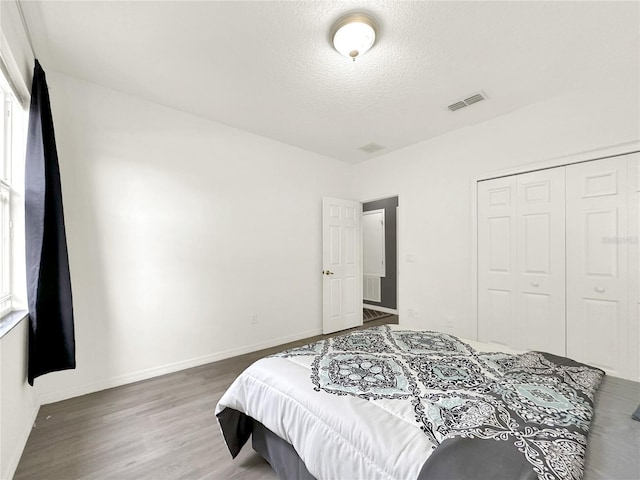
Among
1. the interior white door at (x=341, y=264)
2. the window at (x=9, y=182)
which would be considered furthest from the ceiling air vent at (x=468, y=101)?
the window at (x=9, y=182)

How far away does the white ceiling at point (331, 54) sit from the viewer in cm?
179

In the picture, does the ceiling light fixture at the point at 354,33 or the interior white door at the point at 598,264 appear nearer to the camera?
the ceiling light fixture at the point at 354,33

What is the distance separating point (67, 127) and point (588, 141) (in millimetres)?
4676

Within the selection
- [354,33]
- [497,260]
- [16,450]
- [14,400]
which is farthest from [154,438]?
[497,260]

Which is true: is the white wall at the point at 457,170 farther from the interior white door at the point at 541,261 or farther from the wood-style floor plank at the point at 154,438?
the wood-style floor plank at the point at 154,438

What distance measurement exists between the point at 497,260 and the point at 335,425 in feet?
9.37

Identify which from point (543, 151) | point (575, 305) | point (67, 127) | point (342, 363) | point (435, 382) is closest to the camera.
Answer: point (435, 382)

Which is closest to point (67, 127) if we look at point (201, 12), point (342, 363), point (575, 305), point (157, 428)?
point (201, 12)

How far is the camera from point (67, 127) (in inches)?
97.3

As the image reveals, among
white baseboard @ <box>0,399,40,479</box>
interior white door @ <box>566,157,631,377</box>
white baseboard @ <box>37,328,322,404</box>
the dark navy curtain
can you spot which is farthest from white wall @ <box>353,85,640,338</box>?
white baseboard @ <box>0,399,40,479</box>

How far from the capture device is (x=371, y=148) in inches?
161

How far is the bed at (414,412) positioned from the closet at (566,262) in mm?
1412

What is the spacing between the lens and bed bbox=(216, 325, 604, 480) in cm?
89

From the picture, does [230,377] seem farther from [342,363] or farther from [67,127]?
[67,127]
